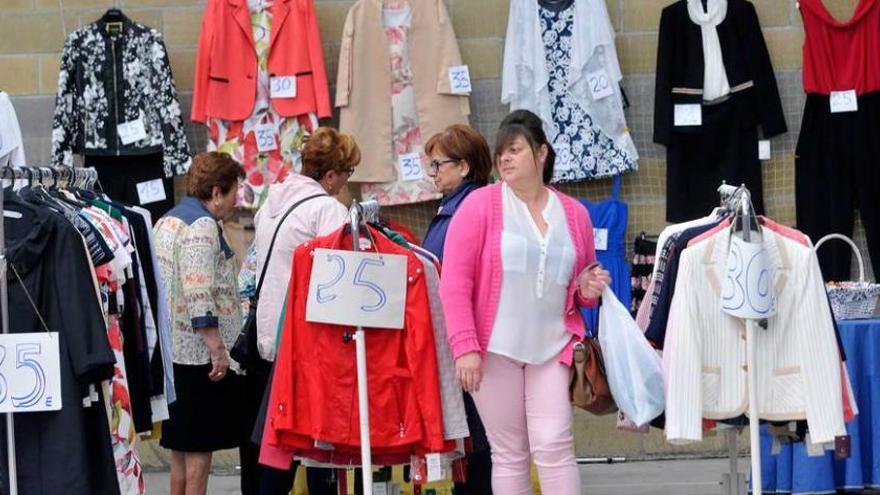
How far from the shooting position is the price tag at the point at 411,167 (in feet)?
26.7

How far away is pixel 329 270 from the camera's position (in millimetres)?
5281

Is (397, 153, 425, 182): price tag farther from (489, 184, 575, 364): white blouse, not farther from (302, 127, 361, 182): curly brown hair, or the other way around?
(489, 184, 575, 364): white blouse

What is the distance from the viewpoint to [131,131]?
26.6 feet

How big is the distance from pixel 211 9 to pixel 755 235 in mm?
3897

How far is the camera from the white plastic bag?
5219mm

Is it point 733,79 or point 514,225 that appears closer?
point 514,225

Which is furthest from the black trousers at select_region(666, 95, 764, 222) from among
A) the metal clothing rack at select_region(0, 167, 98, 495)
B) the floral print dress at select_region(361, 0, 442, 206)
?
the metal clothing rack at select_region(0, 167, 98, 495)

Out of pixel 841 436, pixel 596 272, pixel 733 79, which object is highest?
pixel 733 79

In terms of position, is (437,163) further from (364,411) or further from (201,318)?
(364,411)

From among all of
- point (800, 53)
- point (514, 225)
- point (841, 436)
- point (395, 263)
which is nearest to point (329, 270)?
point (395, 263)

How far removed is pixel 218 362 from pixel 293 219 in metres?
0.68

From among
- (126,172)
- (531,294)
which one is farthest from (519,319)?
(126,172)

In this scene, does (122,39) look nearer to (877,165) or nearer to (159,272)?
(159,272)

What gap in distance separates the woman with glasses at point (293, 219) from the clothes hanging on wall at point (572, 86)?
1921 mm
